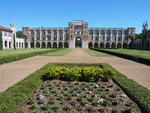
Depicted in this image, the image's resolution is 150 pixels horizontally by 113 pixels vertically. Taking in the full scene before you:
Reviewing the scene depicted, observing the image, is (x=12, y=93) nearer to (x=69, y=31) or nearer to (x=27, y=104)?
(x=27, y=104)

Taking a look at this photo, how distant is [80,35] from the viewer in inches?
2685

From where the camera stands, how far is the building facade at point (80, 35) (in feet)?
222

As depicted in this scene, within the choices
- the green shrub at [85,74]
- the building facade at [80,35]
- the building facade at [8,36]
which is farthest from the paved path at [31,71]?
the building facade at [80,35]

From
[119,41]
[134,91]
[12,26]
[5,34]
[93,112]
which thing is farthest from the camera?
[119,41]

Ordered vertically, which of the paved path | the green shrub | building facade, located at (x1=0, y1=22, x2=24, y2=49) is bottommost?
the paved path

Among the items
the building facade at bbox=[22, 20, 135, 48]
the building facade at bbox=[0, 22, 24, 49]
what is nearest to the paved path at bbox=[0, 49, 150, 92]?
the building facade at bbox=[0, 22, 24, 49]

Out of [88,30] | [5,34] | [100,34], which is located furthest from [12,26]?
[100,34]

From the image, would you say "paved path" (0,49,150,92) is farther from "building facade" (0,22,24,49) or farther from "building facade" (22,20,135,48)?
"building facade" (22,20,135,48)

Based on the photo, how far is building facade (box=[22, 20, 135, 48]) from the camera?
222 ft

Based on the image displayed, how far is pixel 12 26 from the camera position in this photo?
52.4 metres

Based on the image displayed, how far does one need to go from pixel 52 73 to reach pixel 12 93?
87.1 inches

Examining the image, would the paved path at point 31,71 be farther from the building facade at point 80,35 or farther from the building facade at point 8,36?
the building facade at point 80,35

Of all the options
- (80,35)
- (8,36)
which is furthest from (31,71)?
(80,35)

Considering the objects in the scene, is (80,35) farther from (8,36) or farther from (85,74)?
(85,74)
